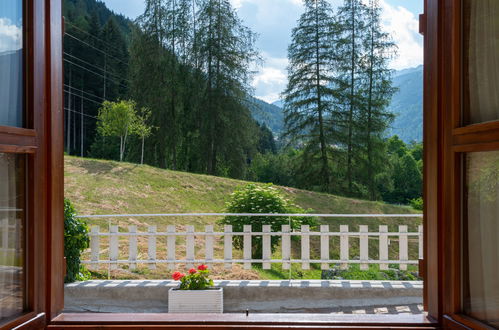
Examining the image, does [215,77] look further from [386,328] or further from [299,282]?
[386,328]

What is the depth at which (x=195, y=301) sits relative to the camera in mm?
3689

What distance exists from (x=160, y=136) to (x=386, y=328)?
14.3 m

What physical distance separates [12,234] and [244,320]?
Answer: 72 cm

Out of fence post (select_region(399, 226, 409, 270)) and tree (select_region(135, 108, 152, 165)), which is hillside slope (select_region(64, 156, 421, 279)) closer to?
tree (select_region(135, 108, 152, 165))

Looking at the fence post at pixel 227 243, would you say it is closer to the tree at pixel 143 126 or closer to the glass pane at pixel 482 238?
the glass pane at pixel 482 238

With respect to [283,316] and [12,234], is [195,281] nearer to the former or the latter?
[283,316]

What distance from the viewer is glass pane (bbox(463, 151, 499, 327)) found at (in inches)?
41.0

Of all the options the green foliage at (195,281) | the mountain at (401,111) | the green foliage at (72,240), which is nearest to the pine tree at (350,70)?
the mountain at (401,111)

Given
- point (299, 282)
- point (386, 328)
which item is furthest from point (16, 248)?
point (299, 282)

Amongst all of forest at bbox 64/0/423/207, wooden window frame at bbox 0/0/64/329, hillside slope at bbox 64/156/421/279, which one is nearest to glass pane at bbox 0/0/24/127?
wooden window frame at bbox 0/0/64/329

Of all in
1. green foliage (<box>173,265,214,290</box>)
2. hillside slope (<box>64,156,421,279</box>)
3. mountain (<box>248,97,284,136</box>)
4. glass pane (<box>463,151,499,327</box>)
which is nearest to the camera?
glass pane (<box>463,151,499,327</box>)

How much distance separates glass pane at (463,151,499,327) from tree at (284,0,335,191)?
43.9 feet

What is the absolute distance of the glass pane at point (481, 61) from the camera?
1071mm

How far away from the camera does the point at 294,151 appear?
52.4 feet
